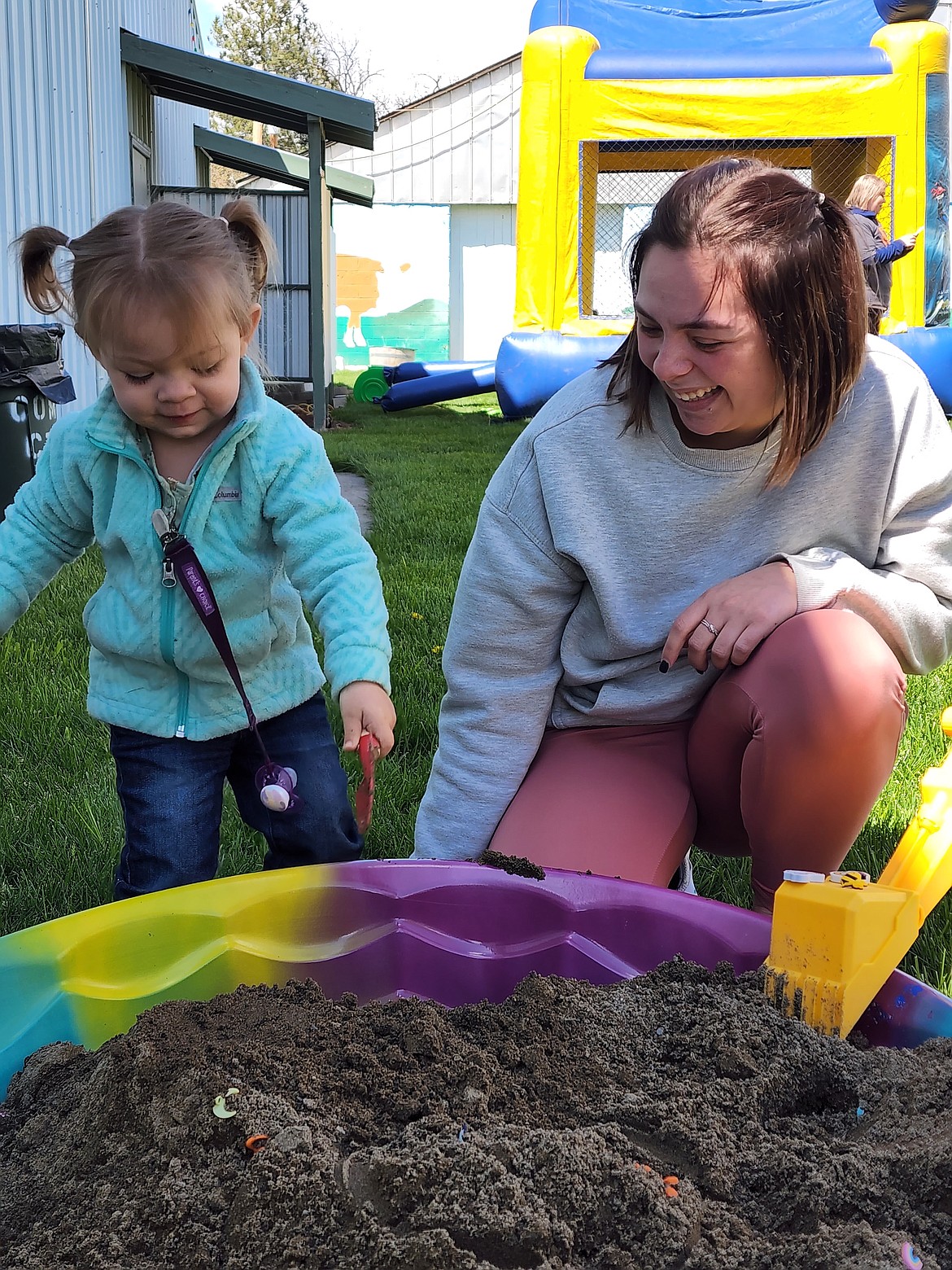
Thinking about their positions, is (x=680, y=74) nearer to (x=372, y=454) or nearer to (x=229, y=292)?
(x=372, y=454)

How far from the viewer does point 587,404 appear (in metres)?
1.53

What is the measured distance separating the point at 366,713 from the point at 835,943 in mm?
500

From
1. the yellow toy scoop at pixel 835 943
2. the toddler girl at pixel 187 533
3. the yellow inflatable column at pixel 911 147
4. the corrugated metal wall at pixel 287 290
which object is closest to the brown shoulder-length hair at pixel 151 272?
the toddler girl at pixel 187 533

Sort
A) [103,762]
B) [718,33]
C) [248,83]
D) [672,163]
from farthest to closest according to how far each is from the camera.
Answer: [248,83] → [672,163] → [718,33] → [103,762]

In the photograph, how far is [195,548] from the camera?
1.49 metres

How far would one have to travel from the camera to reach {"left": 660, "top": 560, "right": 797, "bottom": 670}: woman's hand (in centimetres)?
137

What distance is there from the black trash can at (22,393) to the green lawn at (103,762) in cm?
46

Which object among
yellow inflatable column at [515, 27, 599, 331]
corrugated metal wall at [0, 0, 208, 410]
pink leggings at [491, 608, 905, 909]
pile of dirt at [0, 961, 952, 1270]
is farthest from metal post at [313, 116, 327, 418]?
pile of dirt at [0, 961, 952, 1270]

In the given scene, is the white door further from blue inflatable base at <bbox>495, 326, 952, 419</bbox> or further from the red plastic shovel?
the red plastic shovel

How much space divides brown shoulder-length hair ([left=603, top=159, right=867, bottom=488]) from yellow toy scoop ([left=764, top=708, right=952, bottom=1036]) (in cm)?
60

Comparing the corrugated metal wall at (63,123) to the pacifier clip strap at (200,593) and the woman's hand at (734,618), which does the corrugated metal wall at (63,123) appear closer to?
the pacifier clip strap at (200,593)

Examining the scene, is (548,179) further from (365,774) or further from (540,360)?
(365,774)

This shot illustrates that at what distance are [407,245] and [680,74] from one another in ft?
41.8

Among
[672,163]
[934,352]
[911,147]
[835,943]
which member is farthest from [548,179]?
[835,943]
